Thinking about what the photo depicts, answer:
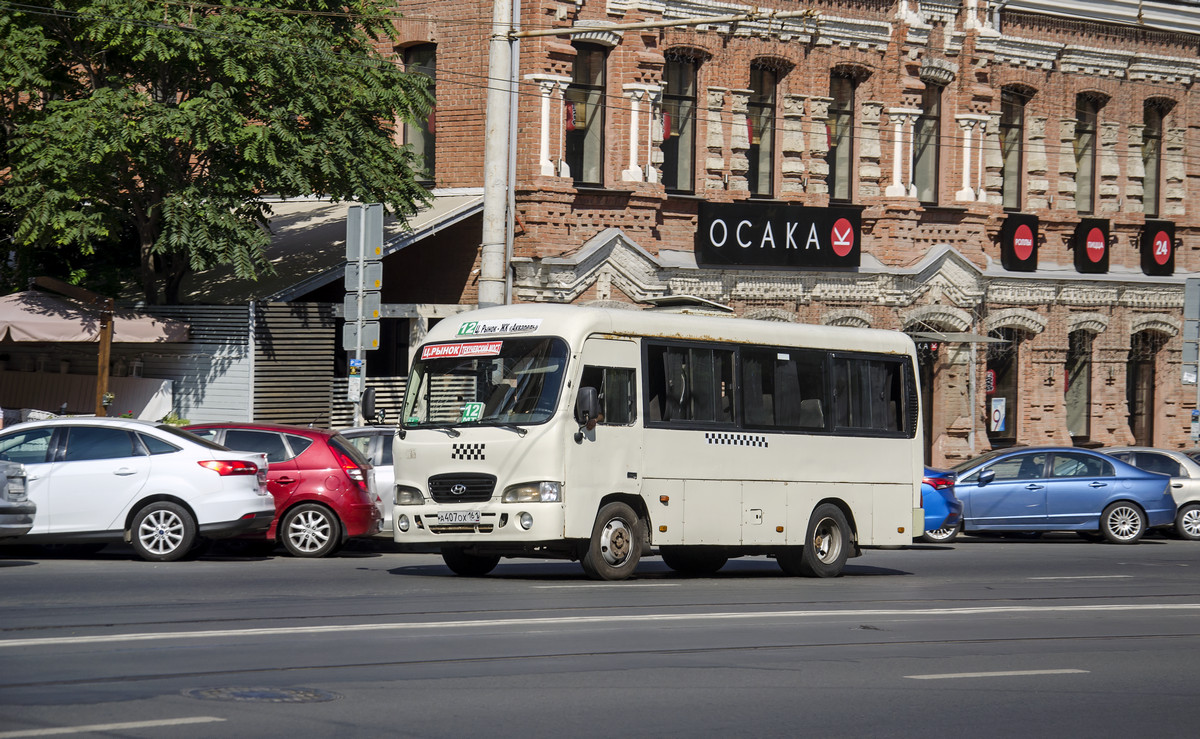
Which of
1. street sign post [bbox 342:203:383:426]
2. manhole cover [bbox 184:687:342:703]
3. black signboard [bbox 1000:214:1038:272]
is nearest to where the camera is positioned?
manhole cover [bbox 184:687:342:703]

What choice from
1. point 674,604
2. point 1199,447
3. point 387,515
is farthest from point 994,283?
point 674,604

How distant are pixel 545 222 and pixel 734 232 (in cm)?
438

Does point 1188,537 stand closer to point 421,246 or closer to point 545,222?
point 545,222

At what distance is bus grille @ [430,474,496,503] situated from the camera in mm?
15320

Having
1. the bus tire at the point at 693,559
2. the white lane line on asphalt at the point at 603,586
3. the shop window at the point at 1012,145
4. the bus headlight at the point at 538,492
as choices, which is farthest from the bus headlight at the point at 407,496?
the shop window at the point at 1012,145

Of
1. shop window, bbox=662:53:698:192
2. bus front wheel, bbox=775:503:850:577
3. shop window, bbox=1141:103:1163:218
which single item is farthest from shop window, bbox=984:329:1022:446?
bus front wheel, bbox=775:503:850:577

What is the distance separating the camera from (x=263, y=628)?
11328 mm

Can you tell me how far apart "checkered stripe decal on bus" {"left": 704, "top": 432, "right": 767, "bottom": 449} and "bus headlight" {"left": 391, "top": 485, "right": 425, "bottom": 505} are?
3.05 metres

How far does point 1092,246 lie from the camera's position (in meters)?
37.2

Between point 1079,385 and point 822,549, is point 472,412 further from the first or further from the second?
point 1079,385

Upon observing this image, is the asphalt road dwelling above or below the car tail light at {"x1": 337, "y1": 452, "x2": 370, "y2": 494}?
below

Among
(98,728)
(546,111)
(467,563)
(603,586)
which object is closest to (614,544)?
(603,586)

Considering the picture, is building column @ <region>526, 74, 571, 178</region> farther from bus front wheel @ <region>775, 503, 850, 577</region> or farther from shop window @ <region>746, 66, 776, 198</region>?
bus front wheel @ <region>775, 503, 850, 577</region>

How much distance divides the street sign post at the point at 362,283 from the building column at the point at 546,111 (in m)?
8.31
